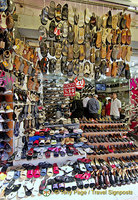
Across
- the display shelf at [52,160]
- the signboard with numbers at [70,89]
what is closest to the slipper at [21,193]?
the display shelf at [52,160]

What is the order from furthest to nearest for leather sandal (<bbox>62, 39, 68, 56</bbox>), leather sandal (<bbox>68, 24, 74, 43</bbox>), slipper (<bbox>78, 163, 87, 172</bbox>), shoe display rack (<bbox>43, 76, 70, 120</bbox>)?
shoe display rack (<bbox>43, 76, 70, 120</bbox>)
leather sandal (<bbox>62, 39, 68, 56</bbox>)
leather sandal (<bbox>68, 24, 74, 43</bbox>)
slipper (<bbox>78, 163, 87, 172</bbox>)

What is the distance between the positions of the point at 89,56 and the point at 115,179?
7.08 feet

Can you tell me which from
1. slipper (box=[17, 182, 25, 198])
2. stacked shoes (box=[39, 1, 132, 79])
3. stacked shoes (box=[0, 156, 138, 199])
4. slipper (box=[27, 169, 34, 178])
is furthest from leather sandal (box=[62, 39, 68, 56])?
slipper (box=[17, 182, 25, 198])

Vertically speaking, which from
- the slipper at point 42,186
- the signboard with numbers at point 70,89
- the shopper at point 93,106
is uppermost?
the signboard with numbers at point 70,89

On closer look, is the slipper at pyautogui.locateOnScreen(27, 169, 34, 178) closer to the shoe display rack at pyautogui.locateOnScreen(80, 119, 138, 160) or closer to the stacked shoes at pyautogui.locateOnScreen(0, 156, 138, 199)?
the stacked shoes at pyautogui.locateOnScreen(0, 156, 138, 199)

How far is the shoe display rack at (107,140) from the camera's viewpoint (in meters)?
2.46

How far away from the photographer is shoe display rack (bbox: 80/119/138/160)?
8.08ft

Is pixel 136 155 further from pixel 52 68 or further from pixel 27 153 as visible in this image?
pixel 52 68

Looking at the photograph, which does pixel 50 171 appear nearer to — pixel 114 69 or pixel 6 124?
pixel 6 124

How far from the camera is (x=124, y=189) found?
1.70m

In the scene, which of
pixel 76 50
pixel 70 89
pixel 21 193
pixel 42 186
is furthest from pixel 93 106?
pixel 21 193

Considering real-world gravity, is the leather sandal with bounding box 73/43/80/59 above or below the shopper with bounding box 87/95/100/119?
above

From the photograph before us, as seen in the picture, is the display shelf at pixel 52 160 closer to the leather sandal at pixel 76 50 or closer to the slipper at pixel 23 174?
the slipper at pixel 23 174

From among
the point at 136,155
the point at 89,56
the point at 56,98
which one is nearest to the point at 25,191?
the point at 136,155
